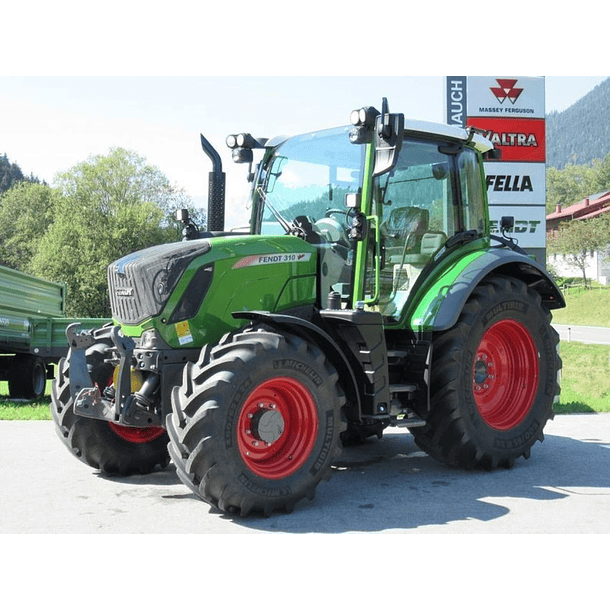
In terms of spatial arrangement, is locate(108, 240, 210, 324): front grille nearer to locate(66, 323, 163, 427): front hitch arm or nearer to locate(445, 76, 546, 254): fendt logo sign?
locate(66, 323, 163, 427): front hitch arm

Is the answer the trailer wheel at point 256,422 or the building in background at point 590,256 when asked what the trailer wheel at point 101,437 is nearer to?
the trailer wheel at point 256,422

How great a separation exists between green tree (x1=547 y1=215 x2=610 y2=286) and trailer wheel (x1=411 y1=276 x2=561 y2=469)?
63.0 metres

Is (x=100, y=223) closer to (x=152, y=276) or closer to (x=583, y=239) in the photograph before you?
(x=583, y=239)

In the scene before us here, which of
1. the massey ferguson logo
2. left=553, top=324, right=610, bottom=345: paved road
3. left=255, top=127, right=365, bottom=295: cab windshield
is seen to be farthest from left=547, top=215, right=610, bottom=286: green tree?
left=255, top=127, right=365, bottom=295: cab windshield

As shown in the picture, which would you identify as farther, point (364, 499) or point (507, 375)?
point (507, 375)

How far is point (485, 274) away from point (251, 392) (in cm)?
250

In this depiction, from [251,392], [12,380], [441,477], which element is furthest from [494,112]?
[12,380]

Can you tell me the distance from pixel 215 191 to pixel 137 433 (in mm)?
2204

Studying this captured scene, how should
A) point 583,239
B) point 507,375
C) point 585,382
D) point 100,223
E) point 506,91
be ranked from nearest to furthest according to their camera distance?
point 507,375, point 506,91, point 585,382, point 100,223, point 583,239

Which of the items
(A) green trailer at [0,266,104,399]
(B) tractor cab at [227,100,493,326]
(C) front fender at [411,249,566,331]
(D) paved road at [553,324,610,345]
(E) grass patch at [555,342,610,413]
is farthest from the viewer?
(D) paved road at [553,324,610,345]

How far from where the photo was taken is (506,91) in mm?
10578

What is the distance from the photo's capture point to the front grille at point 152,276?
5.89m

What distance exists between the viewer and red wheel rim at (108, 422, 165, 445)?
6715 millimetres

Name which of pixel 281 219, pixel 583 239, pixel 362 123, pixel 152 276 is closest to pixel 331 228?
pixel 281 219
